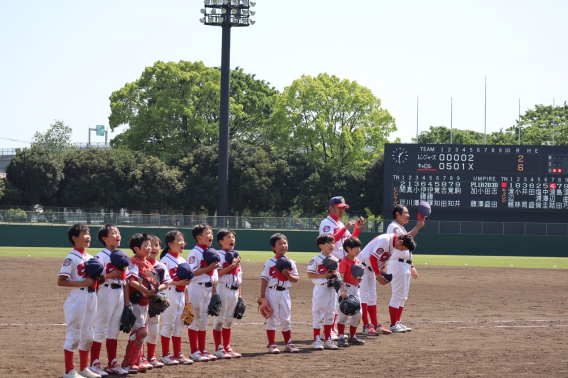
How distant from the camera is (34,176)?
43219 mm

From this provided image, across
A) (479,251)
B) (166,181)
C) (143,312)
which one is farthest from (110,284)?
(166,181)

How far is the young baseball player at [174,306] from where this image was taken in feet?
25.4

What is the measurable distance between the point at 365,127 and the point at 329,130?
9.65 feet

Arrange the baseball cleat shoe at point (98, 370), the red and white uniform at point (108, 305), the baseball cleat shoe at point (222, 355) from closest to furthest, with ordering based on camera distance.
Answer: the baseball cleat shoe at point (98, 370) → the red and white uniform at point (108, 305) → the baseball cleat shoe at point (222, 355)

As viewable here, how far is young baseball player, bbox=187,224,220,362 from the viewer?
7.98 m

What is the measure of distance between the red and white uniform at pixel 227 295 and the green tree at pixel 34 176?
124 ft

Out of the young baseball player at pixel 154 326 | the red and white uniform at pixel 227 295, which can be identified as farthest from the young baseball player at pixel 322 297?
the young baseball player at pixel 154 326

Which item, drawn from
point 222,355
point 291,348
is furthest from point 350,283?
point 222,355

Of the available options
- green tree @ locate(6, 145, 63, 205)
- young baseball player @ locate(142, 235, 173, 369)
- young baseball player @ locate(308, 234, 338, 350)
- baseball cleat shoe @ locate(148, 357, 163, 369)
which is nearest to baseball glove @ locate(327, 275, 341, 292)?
young baseball player @ locate(308, 234, 338, 350)

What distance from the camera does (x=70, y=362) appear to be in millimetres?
6820

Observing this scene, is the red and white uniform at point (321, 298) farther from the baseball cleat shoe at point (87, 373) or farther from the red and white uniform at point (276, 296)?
the baseball cleat shoe at point (87, 373)

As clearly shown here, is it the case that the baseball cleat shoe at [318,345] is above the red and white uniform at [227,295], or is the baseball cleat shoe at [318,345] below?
below

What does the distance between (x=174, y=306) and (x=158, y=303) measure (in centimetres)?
57

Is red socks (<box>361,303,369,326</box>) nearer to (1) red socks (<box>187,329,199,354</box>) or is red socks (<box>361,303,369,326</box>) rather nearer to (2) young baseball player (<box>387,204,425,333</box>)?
(2) young baseball player (<box>387,204,425,333</box>)
